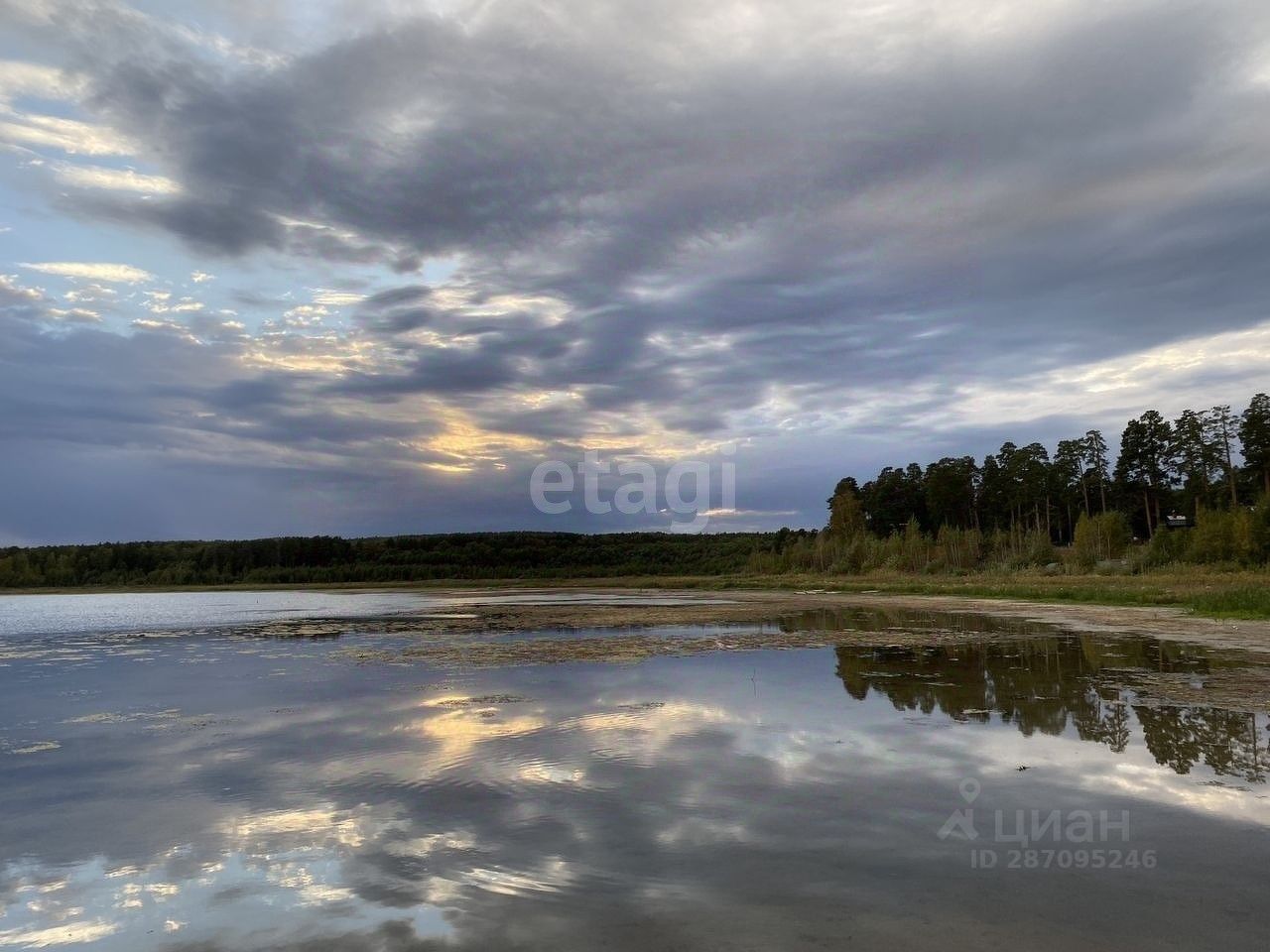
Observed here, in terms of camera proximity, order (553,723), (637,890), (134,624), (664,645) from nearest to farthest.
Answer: (637,890) → (553,723) → (664,645) → (134,624)

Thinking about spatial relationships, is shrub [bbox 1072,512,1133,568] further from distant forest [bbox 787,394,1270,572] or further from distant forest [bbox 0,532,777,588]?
distant forest [bbox 0,532,777,588]

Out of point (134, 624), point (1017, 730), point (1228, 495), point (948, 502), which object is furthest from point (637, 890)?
point (948, 502)

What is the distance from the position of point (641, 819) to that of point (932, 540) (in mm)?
79507

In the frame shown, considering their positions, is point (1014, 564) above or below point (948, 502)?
below

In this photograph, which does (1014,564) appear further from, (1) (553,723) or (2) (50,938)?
(2) (50,938)

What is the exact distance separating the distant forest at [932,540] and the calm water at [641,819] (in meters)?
49.7

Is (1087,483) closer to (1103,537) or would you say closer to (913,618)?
(1103,537)

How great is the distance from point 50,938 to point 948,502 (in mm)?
107576

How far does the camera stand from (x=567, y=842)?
660 cm

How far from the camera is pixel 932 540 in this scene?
80625 mm

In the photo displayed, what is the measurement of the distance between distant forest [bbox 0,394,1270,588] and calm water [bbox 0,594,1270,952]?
1958 inches

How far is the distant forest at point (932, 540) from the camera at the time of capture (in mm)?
60750

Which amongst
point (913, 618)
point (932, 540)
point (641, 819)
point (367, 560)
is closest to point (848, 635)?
point (913, 618)

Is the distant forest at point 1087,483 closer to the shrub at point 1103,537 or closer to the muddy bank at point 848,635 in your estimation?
the shrub at point 1103,537
